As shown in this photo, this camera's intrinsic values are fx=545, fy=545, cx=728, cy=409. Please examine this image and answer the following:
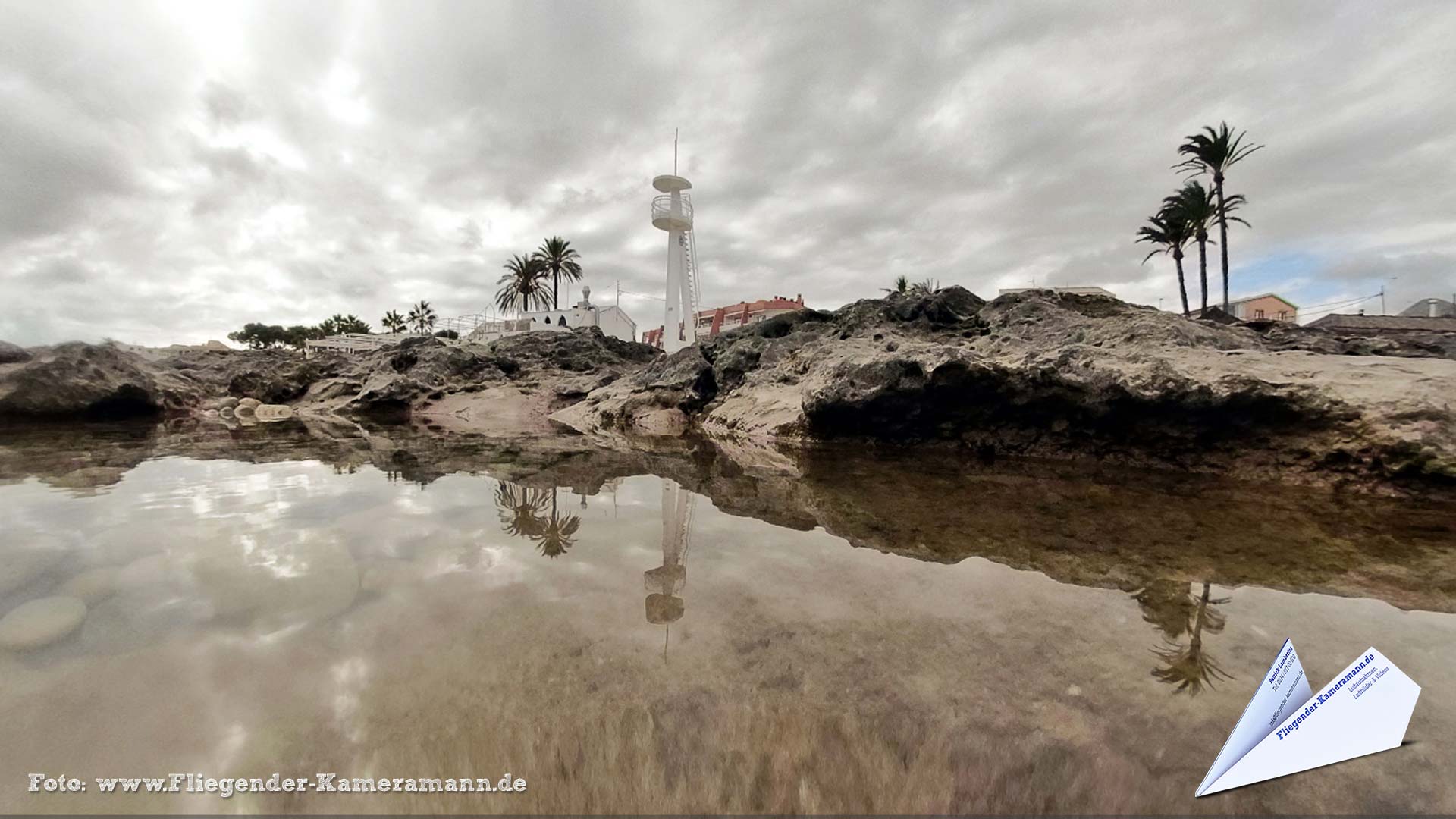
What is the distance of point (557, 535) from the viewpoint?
4094mm

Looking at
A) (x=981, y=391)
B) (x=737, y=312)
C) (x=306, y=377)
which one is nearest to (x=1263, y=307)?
(x=737, y=312)

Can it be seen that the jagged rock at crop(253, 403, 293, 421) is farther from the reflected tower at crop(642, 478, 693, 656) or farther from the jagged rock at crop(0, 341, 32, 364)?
the reflected tower at crop(642, 478, 693, 656)

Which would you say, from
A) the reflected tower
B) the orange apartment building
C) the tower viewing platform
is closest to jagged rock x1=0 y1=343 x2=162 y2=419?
the reflected tower

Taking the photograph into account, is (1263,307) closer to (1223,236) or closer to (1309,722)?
(1223,236)

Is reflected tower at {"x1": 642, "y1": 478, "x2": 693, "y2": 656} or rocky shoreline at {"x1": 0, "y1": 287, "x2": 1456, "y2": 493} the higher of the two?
rocky shoreline at {"x1": 0, "y1": 287, "x2": 1456, "y2": 493}

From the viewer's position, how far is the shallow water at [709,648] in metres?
1.64

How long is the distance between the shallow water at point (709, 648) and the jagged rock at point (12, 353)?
1342cm

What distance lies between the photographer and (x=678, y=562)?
11.7ft

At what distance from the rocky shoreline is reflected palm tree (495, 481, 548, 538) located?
5.56m

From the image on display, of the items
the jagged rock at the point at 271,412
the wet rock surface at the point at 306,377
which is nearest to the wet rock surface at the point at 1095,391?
the wet rock surface at the point at 306,377

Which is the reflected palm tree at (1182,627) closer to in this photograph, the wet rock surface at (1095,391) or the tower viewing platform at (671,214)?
the wet rock surface at (1095,391)

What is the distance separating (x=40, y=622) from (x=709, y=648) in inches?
118

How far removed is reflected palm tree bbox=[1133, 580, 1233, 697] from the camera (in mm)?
2199

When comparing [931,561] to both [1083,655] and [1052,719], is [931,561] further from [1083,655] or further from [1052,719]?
[1052,719]
